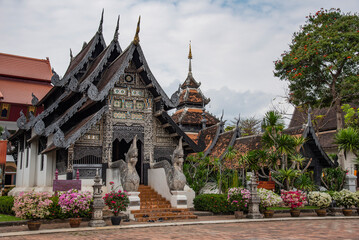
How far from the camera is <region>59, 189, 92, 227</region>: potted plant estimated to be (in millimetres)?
11234

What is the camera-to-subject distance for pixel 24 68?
36.7m

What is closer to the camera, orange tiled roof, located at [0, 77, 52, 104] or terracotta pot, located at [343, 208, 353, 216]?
terracotta pot, located at [343, 208, 353, 216]

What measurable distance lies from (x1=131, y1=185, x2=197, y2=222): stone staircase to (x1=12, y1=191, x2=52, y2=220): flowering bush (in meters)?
3.26

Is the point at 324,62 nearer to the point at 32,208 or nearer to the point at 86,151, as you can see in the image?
the point at 86,151

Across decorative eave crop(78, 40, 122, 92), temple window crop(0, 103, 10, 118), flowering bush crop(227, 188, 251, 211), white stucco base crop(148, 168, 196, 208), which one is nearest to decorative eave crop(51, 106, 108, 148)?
decorative eave crop(78, 40, 122, 92)

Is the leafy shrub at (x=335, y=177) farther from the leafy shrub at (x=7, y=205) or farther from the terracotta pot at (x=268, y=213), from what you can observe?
the leafy shrub at (x=7, y=205)

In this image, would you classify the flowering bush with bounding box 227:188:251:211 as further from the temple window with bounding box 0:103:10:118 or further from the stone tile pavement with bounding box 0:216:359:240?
the temple window with bounding box 0:103:10:118

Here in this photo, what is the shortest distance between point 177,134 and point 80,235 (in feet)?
26.1

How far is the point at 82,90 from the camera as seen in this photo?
15273 mm

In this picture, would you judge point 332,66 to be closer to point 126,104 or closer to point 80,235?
point 126,104

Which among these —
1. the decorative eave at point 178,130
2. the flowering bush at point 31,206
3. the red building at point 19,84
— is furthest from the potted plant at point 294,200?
the red building at point 19,84

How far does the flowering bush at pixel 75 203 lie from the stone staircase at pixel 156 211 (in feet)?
6.37

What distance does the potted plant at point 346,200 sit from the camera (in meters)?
15.1

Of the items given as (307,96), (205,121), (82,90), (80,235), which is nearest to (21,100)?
(205,121)
